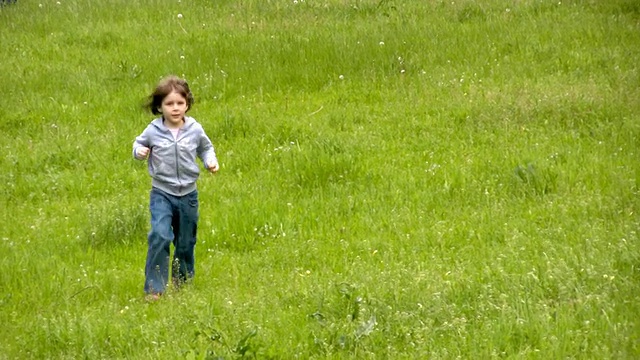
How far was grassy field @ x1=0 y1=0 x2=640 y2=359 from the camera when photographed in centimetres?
650

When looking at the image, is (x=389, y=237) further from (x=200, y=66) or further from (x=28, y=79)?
(x=28, y=79)

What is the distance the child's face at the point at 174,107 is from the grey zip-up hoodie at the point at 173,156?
0.32 ft

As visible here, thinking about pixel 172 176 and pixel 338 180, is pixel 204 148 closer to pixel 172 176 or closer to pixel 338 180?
pixel 172 176

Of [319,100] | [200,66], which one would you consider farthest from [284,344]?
[200,66]

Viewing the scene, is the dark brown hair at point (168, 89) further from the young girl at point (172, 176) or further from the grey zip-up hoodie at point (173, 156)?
the grey zip-up hoodie at point (173, 156)

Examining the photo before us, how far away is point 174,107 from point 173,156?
1.16 feet

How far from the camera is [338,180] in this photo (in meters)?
10.1

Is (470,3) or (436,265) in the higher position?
(470,3)

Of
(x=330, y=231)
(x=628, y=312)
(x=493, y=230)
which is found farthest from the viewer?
(x=330, y=231)

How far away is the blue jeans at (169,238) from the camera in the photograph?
7.70 metres

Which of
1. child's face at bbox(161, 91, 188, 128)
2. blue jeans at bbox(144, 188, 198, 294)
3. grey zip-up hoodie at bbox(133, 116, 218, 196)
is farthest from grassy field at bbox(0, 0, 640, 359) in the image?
child's face at bbox(161, 91, 188, 128)

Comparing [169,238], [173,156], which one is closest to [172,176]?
[173,156]

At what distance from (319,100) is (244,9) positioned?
4611mm

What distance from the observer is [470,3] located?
16.0 meters
